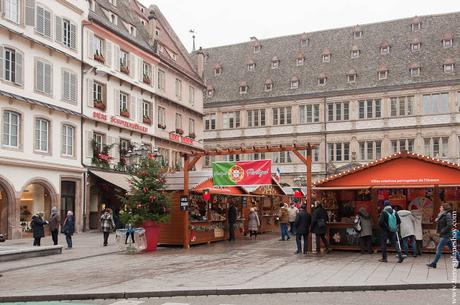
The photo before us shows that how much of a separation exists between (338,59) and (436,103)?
11.5 m

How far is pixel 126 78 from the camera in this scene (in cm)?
3897

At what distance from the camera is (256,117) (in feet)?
211

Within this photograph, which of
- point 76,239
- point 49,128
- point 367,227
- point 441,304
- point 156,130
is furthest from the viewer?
point 156,130

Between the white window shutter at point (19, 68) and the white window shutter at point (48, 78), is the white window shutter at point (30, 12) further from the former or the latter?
the white window shutter at point (48, 78)

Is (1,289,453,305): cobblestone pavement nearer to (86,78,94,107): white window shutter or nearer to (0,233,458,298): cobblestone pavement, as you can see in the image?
(0,233,458,298): cobblestone pavement

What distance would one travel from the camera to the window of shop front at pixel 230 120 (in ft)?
214

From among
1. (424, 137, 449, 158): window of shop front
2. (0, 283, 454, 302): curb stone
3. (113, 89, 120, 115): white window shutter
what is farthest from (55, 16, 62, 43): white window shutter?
(424, 137, 449, 158): window of shop front

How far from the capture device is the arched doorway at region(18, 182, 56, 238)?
29781mm

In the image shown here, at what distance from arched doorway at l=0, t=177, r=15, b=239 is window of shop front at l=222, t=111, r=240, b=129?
38325mm

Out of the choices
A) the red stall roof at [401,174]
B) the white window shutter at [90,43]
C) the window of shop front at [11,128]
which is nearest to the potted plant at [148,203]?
the red stall roof at [401,174]

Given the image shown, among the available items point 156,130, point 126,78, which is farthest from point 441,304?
point 156,130

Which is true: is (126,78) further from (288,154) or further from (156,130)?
(288,154)

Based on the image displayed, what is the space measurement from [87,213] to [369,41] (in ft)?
126

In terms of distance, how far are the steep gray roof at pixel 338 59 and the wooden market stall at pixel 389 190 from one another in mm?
36522
